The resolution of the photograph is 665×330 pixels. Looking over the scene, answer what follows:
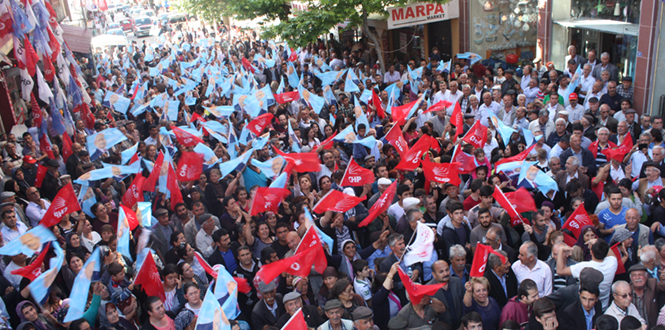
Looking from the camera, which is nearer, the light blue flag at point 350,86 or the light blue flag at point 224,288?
the light blue flag at point 224,288

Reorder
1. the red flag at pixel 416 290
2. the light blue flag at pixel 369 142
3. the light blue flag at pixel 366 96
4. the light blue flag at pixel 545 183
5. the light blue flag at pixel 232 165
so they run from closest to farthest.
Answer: the red flag at pixel 416 290, the light blue flag at pixel 545 183, the light blue flag at pixel 232 165, the light blue flag at pixel 369 142, the light blue flag at pixel 366 96

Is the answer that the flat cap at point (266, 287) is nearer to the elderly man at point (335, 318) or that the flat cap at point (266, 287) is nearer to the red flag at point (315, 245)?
the red flag at point (315, 245)

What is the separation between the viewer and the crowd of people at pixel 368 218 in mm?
5273

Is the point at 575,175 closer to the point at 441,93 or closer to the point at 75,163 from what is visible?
the point at 441,93

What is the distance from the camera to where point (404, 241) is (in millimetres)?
6457

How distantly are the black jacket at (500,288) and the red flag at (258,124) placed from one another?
20.7ft

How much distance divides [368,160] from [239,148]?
8.46ft

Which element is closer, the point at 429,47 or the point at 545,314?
the point at 545,314

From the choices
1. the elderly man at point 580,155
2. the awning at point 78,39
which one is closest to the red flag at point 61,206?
the elderly man at point 580,155

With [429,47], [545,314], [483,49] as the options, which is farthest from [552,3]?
[545,314]

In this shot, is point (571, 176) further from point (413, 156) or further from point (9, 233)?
point (9, 233)

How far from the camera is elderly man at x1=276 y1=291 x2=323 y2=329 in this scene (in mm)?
5266

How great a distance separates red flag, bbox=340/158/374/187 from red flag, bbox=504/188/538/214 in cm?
198

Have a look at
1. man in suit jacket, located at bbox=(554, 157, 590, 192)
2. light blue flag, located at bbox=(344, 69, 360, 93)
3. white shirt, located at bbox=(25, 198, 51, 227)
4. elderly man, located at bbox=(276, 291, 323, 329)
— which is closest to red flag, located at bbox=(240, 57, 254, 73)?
light blue flag, located at bbox=(344, 69, 360, 93)
